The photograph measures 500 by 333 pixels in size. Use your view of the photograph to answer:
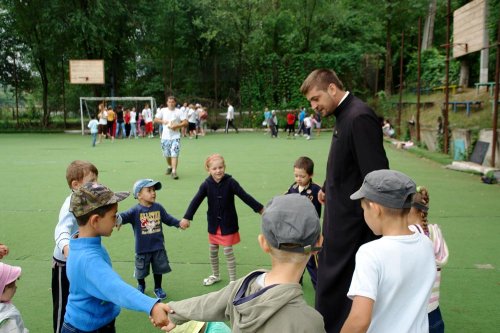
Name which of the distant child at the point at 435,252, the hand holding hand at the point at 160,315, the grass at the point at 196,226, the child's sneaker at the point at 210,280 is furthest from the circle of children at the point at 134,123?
the hand holding hand at the point at 160,315

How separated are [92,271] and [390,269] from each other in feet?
4.94

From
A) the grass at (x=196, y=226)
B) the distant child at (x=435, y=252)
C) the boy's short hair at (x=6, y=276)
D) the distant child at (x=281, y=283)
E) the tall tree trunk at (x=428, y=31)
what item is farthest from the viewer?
the tall tree trunk at (x=428, y=31)

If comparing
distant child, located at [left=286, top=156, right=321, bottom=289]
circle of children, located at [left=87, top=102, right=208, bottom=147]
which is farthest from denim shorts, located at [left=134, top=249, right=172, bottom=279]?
circle of children, located at [left=87, top=102, right=208, bottom=147]

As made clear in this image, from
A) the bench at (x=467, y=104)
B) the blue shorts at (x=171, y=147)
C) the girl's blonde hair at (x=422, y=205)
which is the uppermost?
the bench at (x=467, y=104)

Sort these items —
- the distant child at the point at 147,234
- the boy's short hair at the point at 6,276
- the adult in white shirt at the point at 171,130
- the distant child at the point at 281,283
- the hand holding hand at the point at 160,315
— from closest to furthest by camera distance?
the distant child at the point at 281,283
the hand holding hand at the point at 160,315
the boy's short hair at the point at 6,276
the distant child at the point at 147,234
the adult in white shirt at the point at 171,130

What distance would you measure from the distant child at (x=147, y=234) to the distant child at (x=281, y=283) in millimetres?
2612

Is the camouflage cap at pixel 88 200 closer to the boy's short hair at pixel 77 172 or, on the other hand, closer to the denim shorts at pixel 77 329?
the denim shorts at pixel 77 329

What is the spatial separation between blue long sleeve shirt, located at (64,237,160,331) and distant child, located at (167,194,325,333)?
2.26 feet

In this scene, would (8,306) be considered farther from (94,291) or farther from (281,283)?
(281,283)

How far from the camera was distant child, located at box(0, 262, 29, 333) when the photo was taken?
279cm

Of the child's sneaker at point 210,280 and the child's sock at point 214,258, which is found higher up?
the child's sock at point 214,258

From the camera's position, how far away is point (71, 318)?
266 cm

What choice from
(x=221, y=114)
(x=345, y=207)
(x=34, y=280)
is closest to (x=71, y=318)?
(x=345, y=207)

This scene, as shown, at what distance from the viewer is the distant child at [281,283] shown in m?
1.71
